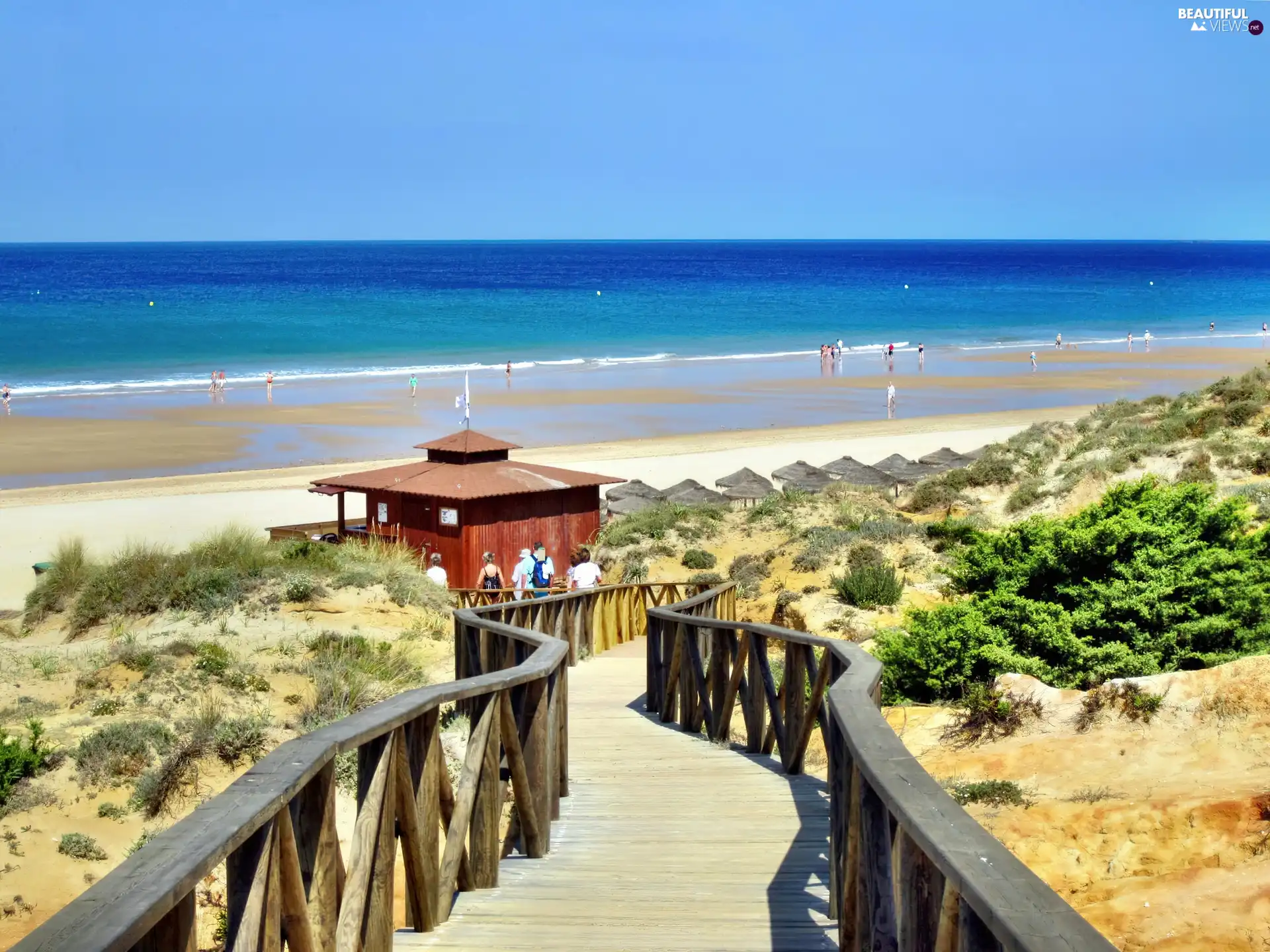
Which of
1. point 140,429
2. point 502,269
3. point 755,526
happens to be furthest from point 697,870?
point 502,269

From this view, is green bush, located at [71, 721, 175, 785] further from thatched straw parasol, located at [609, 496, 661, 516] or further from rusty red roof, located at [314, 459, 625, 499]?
thatched straw parasol, located at [609, 496, 661, 516]

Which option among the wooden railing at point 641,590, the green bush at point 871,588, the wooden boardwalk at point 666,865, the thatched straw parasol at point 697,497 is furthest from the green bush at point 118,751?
the thatched straw parasol at point 697,497

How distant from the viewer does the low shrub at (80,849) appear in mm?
8641

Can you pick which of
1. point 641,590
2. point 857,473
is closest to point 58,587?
point 641,590

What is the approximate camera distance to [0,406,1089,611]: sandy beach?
26250 mm

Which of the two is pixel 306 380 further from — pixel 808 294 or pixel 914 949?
pixel 808 294

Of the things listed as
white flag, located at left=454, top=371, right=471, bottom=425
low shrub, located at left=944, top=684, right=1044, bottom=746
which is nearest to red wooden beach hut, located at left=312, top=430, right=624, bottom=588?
white flag, located at left=454, top=371, right=471, bottom=425

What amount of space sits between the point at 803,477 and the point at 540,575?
12.7 meters

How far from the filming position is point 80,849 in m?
8.66

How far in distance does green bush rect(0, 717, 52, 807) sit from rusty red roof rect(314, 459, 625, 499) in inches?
422

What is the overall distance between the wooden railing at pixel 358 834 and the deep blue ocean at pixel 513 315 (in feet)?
172

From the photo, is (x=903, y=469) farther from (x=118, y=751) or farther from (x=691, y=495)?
(x=118, y=751)

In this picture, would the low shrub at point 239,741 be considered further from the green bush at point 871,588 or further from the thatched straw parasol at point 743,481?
the thatched straw parasol at point 743,481

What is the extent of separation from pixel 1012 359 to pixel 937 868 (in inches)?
2668
